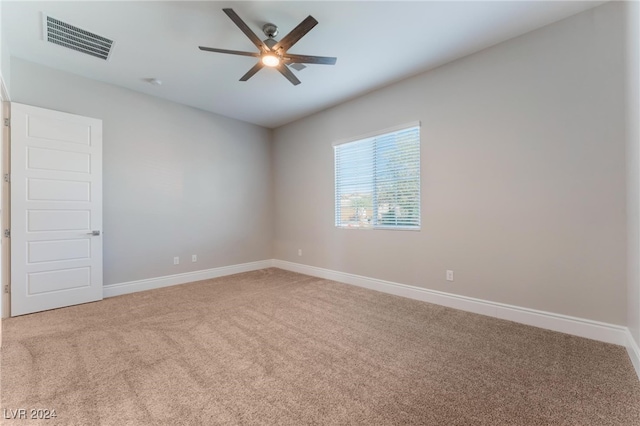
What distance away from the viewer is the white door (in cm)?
304

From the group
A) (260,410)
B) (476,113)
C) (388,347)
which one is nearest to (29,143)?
(260,410)

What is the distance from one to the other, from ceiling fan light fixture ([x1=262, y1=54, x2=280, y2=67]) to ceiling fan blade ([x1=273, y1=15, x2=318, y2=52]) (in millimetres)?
104

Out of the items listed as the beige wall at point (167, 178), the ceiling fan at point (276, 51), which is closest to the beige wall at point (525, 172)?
the ceiling fan at point (276, 51)

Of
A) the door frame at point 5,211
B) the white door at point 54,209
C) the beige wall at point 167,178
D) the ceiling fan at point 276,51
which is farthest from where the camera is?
the beige wall at point 167,178

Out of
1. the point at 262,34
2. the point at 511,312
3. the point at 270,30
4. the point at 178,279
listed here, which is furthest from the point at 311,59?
the point at 178,279

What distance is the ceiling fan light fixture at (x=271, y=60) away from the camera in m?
Answer: 2.53

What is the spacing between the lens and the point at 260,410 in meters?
1.55

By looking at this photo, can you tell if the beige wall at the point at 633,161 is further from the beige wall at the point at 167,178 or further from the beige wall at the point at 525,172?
the beige wall at the point at 167,178

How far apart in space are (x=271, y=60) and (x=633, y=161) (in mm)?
3151

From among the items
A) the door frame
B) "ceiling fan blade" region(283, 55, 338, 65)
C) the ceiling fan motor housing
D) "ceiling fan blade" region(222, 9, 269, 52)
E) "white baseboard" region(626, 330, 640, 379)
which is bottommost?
"white baseboard" region(626, 330, 640, 379)

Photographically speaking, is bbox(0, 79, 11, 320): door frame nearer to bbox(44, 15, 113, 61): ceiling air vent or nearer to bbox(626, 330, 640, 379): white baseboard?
bbox(44, 15, 113, 61): ceiling air vent

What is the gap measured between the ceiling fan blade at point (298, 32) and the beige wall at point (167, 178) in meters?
2.83

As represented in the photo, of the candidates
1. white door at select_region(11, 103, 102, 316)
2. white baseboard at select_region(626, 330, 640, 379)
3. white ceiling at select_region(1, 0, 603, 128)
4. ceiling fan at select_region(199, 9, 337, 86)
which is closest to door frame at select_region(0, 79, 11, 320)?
white door at select_region(11, 103, 102, 316)

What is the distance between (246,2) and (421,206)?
2.91 metres
